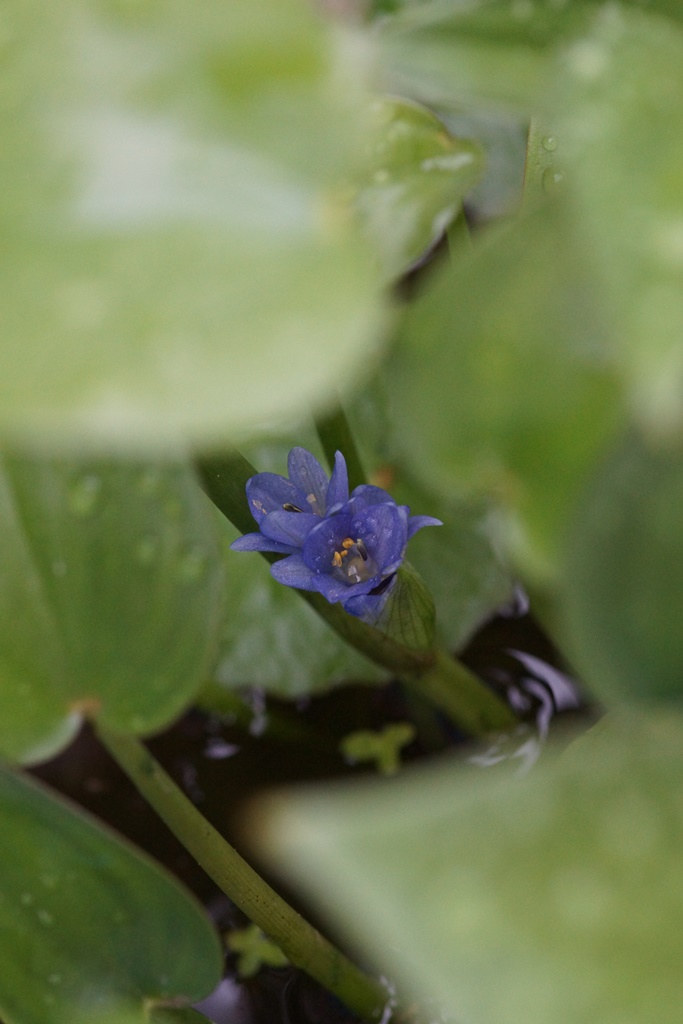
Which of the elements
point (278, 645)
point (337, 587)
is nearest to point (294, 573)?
point (337, 587)

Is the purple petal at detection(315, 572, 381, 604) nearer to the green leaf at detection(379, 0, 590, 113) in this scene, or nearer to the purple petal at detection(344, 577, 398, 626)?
the purple petal at detection(344, 577, 398, 626)

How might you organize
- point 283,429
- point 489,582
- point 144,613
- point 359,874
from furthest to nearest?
1. point 489,582
2. point 283,429
3. point 144,613
4. point 359,874

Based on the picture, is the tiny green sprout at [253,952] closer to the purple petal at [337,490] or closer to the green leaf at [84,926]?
the green leaf at [84,926]

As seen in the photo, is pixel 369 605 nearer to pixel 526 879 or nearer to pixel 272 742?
pixel 526 879

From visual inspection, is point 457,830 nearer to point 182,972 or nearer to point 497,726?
point 182,972

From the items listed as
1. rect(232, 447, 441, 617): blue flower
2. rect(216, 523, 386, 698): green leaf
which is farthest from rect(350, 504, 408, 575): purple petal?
rect(216, 523, 386, 698): green leaf

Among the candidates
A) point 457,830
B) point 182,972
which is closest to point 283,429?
point 182,972
